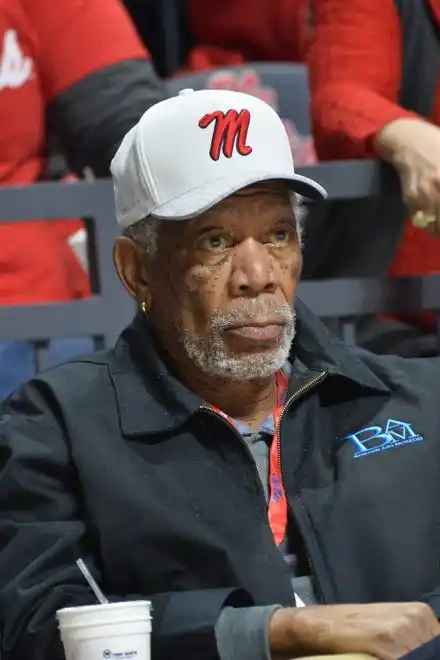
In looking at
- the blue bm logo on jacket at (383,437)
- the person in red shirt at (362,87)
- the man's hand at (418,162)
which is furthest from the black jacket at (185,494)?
the person in red shirt at (362,87)

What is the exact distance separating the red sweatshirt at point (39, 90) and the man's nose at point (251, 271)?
740 millimetres

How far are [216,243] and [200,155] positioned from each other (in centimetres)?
15

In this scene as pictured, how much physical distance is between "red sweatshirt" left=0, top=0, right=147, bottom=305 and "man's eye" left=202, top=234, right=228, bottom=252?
69cm

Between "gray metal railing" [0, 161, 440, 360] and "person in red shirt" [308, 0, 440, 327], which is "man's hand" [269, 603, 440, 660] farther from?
"person in red shirt" [308, 0, 440, 327]

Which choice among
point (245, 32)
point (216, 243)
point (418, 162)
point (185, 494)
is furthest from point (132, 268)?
point (245, 32)

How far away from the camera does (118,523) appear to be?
7.77 feet

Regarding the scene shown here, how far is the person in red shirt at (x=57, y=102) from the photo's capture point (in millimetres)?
3129

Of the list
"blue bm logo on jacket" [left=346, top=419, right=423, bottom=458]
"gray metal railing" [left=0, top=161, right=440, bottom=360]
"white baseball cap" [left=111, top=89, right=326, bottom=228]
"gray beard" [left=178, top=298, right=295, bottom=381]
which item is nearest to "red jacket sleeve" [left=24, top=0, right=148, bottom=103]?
"gray metal railing" [left=0, top=161, right=440, bottom=360]

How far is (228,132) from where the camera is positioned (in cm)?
252

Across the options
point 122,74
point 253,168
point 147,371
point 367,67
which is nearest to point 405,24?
point 367,67

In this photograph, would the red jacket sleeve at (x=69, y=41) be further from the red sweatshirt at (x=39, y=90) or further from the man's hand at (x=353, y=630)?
the man's hand at (x=353, y=630)

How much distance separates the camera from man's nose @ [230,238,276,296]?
247 cm

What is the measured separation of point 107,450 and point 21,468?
137mm

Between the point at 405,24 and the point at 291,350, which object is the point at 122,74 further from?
the point at 291,350
